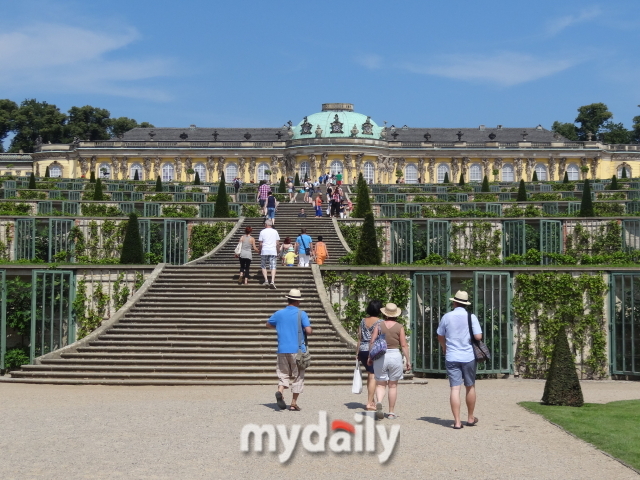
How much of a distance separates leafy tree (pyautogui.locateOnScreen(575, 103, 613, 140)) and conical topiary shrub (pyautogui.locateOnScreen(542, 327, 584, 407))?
3373 inches

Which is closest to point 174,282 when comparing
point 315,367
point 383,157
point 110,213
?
point 315,367

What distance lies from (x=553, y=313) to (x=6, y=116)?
274ft

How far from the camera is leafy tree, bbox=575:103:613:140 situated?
94562 mm

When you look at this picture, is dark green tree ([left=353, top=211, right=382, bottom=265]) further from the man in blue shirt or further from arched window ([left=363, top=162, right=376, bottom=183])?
arched window ([left=363, top=162, right=376, bottom=183])

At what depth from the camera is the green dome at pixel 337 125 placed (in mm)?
76938

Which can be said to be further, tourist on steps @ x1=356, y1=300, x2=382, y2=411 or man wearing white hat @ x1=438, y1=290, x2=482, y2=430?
tourist on steps @ x1=356, y1=300, x2=382, y2=411

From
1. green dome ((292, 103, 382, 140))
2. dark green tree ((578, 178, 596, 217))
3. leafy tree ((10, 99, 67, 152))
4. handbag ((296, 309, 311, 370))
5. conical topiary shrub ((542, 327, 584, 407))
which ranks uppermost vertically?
leafy tree ((10, 99, 67, 152))

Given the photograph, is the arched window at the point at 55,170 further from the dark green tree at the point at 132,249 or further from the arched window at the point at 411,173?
the dark green tree at the point at 132,249

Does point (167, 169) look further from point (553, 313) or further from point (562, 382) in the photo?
point (562, 382)

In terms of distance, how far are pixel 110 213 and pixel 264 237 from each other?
48.7 feet

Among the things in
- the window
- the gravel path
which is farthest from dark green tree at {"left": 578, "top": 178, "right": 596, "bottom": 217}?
the window

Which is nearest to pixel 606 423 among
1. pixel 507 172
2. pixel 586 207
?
pixel 586 207

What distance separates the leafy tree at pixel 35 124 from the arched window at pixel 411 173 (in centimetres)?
3437

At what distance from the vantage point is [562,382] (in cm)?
1286
